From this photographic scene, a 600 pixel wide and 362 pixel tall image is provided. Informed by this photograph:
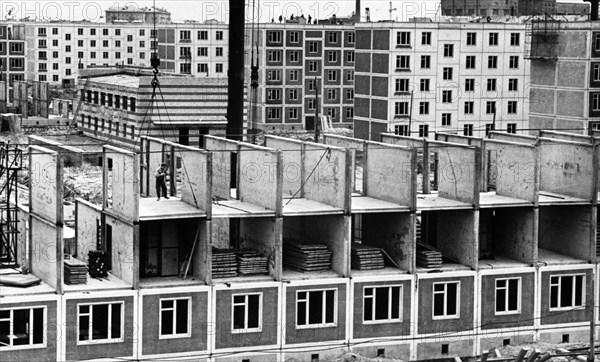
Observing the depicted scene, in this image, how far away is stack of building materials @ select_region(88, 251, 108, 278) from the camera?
2852cm

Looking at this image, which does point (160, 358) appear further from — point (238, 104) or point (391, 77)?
point (391, 77)

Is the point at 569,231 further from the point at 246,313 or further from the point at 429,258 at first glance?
the point at 246,313

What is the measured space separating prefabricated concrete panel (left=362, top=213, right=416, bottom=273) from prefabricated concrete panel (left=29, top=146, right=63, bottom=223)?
8.19m

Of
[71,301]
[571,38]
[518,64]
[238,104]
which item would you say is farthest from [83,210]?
[518,64]

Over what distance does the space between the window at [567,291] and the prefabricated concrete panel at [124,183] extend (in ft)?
35.4

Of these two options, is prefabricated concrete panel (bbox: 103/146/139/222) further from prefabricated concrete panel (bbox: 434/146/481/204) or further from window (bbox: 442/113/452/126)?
window (bbox: 442/113/452/126)

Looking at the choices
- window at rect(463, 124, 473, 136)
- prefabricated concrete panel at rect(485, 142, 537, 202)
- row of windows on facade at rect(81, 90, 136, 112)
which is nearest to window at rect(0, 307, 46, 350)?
prefabricated concrete panel at rect(485, 142, 537, 202)

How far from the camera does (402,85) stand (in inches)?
2766

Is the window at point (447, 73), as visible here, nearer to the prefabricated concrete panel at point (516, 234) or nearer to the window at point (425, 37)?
the window at point (425, 37)

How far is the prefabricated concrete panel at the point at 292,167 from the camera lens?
3180 centimetres

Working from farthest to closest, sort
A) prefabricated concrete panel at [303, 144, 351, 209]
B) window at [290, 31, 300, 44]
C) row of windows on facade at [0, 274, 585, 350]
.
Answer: window at [290, 31, 300, 44], prefabricated concrete panel at [303, 144, 351, 209], row of windows on facade at [0, 274, 585, 350]

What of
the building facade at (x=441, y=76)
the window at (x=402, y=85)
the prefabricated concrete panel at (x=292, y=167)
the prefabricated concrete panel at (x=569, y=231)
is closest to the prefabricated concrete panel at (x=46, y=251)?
the prefabricated concrete panel at (x=292, y=167)

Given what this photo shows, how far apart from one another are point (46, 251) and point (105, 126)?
1412 inches

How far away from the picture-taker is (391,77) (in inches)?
2749
